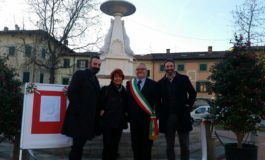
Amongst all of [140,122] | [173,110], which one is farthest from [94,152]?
[173,110]

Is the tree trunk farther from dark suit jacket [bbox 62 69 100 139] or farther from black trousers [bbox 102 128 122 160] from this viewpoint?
dark suit jacket [bbox 62 69 100 139]

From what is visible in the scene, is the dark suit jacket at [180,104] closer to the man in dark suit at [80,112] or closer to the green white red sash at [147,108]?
the green white red sash at [147,108]

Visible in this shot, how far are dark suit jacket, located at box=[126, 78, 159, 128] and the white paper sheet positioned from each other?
3.95ft

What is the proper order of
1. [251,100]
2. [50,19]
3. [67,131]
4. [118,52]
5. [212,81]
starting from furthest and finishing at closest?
[50,19] → [118,52] → [212,81] → [251,100] → [67,131]

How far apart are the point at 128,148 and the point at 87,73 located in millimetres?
2723

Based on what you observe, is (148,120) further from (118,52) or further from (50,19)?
(50,19)

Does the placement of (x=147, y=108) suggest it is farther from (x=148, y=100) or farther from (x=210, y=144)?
(x=210, y=144)

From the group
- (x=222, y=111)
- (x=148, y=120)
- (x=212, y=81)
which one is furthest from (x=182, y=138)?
(x=212, y=81)

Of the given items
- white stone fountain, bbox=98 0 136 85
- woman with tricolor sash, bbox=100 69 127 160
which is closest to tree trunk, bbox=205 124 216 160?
woman with tricolor sash, bbox=100 69 127 160

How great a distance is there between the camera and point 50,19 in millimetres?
26609

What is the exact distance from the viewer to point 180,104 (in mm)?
5059

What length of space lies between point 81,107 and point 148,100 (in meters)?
1.10

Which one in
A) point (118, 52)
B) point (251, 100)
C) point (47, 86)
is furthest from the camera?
point (118, 52)

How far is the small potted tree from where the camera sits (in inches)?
231
